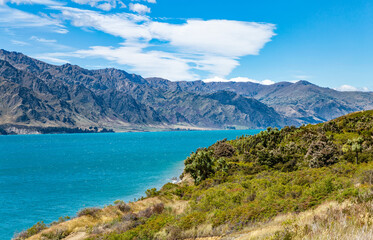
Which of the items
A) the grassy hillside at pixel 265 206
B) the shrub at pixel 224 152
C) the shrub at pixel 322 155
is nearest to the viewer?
the grassy hillside at pixel 265 206

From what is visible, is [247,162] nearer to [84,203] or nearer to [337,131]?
[337,131]

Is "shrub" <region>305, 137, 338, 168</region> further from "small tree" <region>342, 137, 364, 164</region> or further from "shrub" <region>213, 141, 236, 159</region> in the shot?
"shrub" <region>213, 141, 236, 159</region>

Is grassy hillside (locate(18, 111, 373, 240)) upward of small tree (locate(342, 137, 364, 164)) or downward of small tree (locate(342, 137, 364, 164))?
downward

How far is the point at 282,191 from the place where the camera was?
26906 mm

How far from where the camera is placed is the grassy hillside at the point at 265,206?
10.8 meters

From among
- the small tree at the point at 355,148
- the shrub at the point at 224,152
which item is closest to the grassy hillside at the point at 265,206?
the small tree at the point at 355,148

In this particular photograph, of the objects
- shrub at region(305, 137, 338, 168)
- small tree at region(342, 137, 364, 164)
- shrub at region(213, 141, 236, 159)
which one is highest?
small tree at region(342, 137, 364, 164)

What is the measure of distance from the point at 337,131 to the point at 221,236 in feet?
226

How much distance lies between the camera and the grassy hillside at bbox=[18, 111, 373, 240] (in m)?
10.8

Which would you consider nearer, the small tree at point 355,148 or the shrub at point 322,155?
the small tree at point 355,148

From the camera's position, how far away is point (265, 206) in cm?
1942

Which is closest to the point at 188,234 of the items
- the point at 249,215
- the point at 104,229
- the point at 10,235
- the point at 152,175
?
the point at 249,215

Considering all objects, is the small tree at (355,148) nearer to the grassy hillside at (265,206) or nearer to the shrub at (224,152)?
the grassy hillside at (265,206)

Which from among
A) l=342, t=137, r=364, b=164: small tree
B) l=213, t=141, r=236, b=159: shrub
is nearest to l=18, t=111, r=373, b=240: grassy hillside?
l=342, t=137, r=364, b=164: small tree
